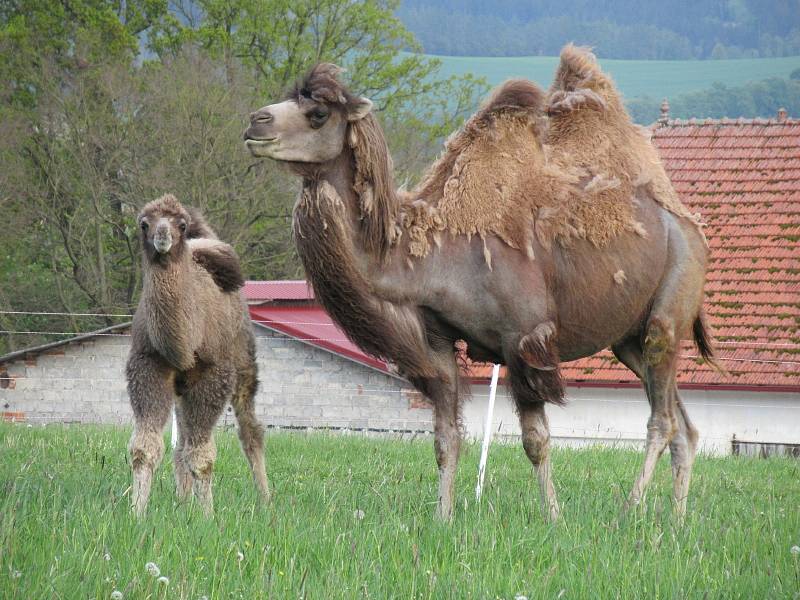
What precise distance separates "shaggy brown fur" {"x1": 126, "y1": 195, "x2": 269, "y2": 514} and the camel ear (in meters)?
1.46

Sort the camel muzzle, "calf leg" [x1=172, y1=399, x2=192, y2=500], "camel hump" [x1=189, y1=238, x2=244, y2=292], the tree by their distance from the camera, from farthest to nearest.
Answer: the tree
"camel hump" [x1=189, y1=238, x2=244, y2=292]
"calf leg" [x1=172, y1=399, x2=192, y2=500]
the camel muzzle

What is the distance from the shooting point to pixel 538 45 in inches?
5335

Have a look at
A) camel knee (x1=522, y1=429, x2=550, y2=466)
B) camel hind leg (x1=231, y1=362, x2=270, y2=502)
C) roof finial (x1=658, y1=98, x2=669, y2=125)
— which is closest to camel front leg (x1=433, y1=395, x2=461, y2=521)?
camel knee (x1=522, y1=429, x2=550, y2=466)

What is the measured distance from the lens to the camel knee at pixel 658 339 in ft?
26.2

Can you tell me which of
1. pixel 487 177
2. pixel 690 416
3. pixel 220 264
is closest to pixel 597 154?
pixel 487 177

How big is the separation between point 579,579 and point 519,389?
244 centimetres

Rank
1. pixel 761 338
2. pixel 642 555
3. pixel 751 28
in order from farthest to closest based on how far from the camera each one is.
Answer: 1. pixel 751 28
2. pixel 761 338
3. pixel 642 555

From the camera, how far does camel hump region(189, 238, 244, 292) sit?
334 inches

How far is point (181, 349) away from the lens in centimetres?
759

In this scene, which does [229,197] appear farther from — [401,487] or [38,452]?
[401,487]

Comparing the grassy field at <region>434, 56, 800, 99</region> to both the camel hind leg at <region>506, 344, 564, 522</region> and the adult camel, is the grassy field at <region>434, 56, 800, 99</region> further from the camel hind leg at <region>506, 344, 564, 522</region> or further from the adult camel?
the camel hind leg at <region>506, 344, 564, 522</region>

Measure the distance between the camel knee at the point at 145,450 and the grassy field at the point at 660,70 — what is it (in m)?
99.5

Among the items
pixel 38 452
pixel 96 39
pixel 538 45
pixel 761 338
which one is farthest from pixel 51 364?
pixel 538 45

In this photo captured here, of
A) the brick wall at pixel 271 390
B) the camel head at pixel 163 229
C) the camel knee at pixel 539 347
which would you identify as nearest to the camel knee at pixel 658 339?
the camel knee at pixel 539 347
